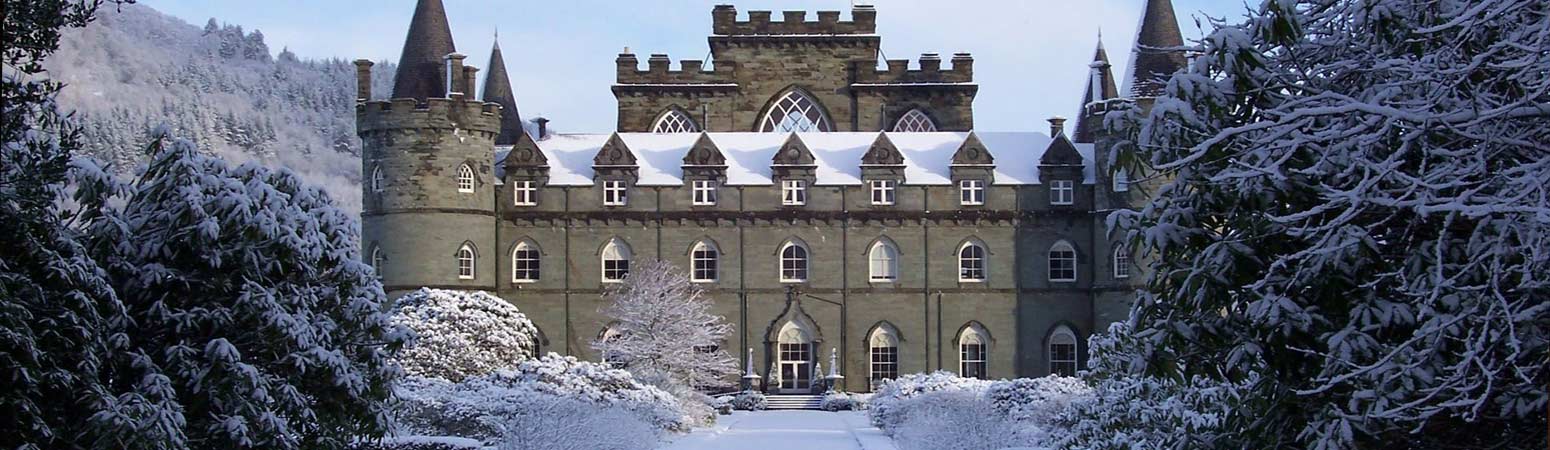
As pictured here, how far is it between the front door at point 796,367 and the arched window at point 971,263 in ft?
14.2

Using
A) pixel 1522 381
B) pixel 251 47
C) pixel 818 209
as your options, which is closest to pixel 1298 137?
pixel 1522 381

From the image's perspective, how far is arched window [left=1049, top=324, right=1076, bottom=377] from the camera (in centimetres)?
4469

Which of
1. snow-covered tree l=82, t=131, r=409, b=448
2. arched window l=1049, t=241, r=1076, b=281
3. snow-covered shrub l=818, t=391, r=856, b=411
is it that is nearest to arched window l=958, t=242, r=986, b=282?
arched window l=1049, t=241, r=1076, b=281

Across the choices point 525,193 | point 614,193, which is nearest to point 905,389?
point 614,193

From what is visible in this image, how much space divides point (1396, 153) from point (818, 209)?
3623 cm

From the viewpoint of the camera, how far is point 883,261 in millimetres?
44969

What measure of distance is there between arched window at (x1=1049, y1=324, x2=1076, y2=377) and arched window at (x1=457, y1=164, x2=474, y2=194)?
15096mm

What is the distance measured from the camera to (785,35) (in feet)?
166

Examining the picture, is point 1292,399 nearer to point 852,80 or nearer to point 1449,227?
point 1449,227

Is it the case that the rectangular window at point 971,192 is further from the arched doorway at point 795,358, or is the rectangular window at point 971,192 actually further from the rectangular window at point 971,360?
the arched doorway at point 795,358

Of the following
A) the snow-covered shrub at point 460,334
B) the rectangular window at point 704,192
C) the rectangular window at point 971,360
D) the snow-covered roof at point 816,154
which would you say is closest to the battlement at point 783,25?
the snow-covered roof at point 816,154

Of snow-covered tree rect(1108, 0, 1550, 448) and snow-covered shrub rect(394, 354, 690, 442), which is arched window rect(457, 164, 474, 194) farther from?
snow-covered tree rect(1108, 0, 1550, 448)

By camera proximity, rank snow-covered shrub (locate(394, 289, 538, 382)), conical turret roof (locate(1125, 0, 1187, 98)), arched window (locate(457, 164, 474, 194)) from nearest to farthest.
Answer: snow-covered shrub (locate(394, 289, 538, 382)) < conical turret roof (locate(1125, 0, 1187, 98)) < arched window (locate(457, 164, 474, 194))

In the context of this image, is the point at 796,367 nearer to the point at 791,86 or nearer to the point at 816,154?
the point at 816,154
